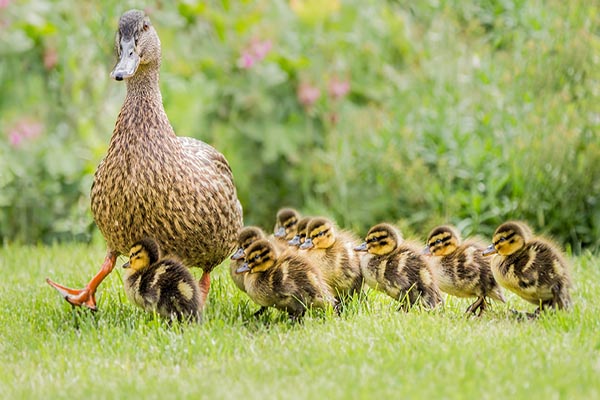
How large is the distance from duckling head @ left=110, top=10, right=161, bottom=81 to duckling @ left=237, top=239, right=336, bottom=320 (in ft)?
3.56

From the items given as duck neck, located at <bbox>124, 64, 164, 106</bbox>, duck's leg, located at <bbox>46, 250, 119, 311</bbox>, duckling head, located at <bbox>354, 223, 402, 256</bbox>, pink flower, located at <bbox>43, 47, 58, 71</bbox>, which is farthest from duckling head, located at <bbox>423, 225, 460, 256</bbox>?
pink flower, located at <bbox>43, 47, 58, 71</bbox>

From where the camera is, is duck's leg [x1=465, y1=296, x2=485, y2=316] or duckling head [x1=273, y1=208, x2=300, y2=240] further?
duckling head [x1=273, y1=208, x2=300, y2=240]

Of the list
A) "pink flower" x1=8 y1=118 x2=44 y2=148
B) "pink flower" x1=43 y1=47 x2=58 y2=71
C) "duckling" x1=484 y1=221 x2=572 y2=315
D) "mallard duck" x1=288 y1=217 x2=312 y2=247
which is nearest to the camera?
"duckling" x1=484 y1=221 x2=572 y2=315

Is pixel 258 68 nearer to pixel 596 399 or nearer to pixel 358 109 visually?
pixel 358 109

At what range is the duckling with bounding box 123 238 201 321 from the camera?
4.55 meters

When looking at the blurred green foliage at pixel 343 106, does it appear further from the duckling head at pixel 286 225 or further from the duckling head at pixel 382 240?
the duckling head at pixel 382 240

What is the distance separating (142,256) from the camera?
15.1 feet

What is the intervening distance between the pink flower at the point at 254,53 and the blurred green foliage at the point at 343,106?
19 millimetres

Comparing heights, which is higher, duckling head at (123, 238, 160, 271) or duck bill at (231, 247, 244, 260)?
duckling head at (123, 238, 160, 271)

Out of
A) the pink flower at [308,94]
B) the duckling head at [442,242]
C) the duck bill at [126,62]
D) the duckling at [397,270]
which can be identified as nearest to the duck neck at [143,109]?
the duck bill at [126,62]

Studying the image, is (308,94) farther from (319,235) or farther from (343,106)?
(319,235)

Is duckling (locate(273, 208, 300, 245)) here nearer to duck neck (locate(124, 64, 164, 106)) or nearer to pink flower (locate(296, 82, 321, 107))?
duck neck (locate(124, 64, 164, 106))

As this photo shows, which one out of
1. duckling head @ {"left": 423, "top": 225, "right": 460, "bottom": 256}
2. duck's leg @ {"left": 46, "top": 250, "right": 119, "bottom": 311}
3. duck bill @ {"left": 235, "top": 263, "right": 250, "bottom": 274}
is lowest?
duck's leg @ {"left": 46, "top": 250, "right": 119, "bottom": 311}

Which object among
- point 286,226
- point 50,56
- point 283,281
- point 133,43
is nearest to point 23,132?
point 50,56
